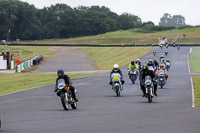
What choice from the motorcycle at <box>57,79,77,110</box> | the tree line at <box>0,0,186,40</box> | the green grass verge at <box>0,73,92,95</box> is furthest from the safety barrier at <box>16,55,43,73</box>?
the tree line at <box>0,0,186,40</box>

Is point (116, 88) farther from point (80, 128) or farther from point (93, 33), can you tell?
point (93, 33)

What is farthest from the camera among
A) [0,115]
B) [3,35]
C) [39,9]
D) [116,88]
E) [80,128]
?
[39,9]

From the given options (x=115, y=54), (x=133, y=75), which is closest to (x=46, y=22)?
(x=115, y=54)

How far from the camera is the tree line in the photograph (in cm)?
15231

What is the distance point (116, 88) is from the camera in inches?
915

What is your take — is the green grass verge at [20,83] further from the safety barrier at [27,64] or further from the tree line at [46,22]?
the tree line at [46,22]

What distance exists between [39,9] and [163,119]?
6695 inches

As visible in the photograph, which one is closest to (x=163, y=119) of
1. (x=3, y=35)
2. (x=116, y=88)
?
(x=116, y=88)

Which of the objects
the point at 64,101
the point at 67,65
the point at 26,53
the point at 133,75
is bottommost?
the point at 67,65

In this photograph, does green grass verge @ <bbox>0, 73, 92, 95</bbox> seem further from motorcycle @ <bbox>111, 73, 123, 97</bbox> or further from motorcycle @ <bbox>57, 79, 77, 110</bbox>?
motorcycle @ <bbox>57, 79, 77, 110</bbox>

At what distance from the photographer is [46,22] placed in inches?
6914

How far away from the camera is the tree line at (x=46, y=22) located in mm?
152312

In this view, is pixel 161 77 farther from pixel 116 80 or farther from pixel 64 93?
pixel 64 93

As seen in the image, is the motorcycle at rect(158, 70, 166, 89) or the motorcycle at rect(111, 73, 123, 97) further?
the motorcycle at rect(158, 70, 166, 89)
